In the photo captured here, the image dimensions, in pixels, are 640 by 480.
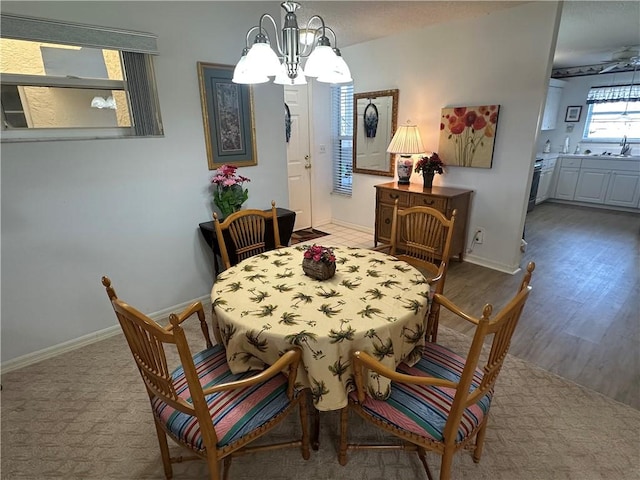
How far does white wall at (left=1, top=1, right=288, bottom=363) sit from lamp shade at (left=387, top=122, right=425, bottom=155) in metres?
1.58

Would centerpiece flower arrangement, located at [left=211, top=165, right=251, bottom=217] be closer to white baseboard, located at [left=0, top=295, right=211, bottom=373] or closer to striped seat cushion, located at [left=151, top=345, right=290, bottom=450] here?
white baseboard, located at [left=0, top=295, right=211, bottom=373]

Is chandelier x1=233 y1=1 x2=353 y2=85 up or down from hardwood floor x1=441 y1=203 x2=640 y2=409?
up

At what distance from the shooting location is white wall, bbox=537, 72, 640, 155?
5.97 metres

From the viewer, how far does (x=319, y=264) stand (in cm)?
167

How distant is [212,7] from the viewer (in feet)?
8.27

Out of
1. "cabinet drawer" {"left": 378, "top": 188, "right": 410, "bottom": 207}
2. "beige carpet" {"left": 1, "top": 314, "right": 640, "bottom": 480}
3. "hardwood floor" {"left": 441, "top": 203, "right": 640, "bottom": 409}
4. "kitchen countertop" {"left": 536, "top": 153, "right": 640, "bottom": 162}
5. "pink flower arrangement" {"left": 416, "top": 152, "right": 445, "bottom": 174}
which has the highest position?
"pink flower arrangement" {"left": 416, "top": 152, "right": 445, "bottom": 174}

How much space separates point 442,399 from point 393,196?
9.57 feet

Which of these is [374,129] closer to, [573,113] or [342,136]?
[342,136]

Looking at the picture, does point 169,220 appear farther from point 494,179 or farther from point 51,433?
point 494,179

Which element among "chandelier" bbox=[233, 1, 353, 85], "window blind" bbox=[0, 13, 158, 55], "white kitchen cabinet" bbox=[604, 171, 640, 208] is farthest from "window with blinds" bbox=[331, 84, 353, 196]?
"white kitchen cabinet" bbox=[604, 171, 640, 208]

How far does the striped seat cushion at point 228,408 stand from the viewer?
122cm

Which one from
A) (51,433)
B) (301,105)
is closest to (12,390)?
(51,433)

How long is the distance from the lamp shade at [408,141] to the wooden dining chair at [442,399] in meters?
2.83

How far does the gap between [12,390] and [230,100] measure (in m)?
2.40
